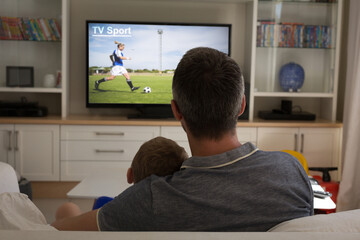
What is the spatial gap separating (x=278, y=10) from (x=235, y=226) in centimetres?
377

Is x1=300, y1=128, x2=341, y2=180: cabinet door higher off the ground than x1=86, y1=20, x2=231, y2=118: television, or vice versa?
x1=86, y1=20, x2=231, y2=118: television

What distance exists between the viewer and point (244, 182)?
4.01ft

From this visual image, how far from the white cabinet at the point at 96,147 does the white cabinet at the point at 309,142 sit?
3.36ft

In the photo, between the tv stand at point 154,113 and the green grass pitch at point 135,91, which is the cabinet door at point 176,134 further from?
the green grass pitch at point 135,91

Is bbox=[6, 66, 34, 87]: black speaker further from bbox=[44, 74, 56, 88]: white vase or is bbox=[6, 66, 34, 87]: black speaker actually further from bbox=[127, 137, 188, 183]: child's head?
bbox=[127, 137, 188, 183]: child's head

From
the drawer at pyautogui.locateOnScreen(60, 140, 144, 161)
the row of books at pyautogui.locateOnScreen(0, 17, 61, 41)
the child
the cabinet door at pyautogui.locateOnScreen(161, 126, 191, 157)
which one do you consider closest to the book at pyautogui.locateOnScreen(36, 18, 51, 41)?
the row of books at pyautogui.locateOnScreen(0, 17, 61, 41)

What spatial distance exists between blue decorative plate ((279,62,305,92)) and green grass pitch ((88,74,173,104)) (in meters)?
1.11

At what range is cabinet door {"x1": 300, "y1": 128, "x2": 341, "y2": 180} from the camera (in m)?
4.49

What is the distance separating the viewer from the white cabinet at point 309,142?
14.7 feet

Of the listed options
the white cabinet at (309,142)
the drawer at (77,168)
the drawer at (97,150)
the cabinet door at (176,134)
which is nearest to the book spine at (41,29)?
the drawer at (97,150)

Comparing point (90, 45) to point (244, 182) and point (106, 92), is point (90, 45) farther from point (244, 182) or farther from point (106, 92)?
point (244, 182)

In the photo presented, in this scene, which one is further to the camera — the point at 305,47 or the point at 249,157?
the point at 305,47

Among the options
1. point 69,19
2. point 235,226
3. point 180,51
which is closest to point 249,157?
point 235,226

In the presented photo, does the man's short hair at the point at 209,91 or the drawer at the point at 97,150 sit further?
the drawer at the point at 97,150
